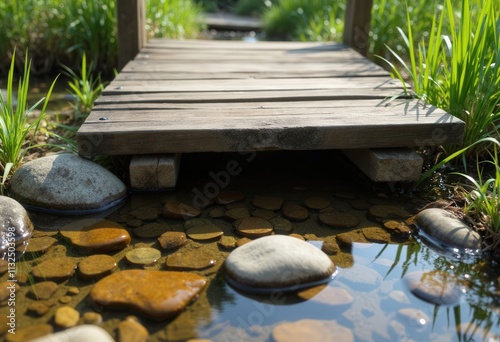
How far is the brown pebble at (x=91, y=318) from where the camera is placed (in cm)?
180

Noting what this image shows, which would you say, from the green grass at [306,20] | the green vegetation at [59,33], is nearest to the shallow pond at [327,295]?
the green vegetation at [59,33]

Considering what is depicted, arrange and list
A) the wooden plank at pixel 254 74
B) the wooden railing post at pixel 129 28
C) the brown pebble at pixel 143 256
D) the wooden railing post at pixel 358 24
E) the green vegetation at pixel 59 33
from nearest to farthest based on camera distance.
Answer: the brown pebble at pixel 143 256 < the wooden plank at pixel 254 74 < the wooden railing post at pixel 129 28 < the wooden railing post at pixel 358 24 < the green vegetation at pixel 59 33

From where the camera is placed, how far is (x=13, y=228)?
2.31 metres

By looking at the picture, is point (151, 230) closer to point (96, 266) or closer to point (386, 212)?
point (96, 266)

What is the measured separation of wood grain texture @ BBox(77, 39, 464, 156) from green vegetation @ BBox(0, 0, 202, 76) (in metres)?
1.13

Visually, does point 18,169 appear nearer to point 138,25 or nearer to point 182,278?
point 182,278

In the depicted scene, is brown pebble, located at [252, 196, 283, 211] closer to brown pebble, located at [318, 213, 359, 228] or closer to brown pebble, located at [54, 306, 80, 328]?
brown pebble, located at [318, 213, 359, 228]

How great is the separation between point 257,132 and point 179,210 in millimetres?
548

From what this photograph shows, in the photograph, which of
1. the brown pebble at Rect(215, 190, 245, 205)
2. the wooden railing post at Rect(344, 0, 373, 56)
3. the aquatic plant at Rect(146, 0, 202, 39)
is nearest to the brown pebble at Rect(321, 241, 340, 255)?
the brown pebble at Rect(215, 190, 245, 205)

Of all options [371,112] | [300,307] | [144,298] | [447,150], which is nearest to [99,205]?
[144,298]

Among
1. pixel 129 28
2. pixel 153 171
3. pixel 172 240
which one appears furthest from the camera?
pixel 129 28

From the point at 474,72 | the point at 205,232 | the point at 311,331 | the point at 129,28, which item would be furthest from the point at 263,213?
the point at 129,28

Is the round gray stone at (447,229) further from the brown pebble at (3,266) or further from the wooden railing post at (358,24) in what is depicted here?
the wooden railing post at (358,24)

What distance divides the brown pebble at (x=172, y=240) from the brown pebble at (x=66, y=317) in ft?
1.79
